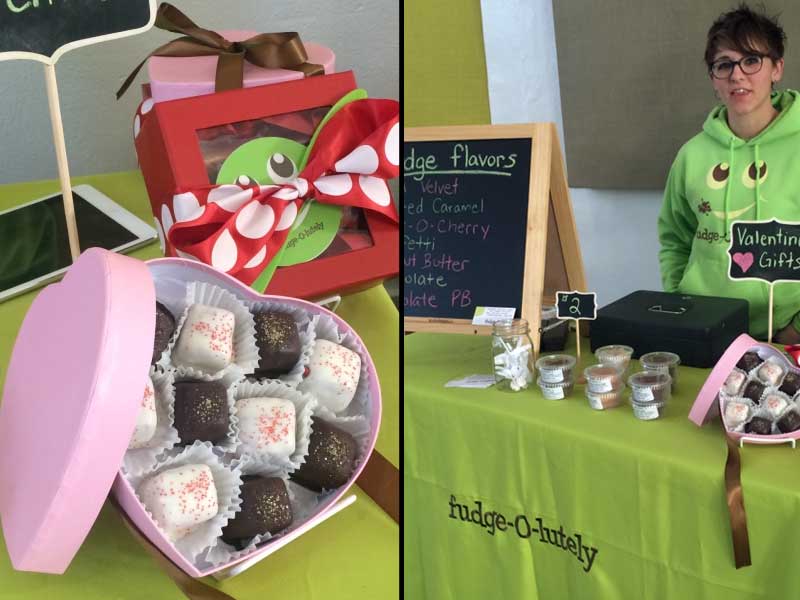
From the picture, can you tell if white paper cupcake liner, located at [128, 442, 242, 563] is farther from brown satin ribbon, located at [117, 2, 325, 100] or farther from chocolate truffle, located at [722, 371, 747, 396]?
chocolate truffle, located at [722, 371, 747, 396]

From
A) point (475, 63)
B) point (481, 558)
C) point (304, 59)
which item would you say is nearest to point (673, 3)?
point (475, 63)

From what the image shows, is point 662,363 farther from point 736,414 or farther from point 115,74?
point 115,74

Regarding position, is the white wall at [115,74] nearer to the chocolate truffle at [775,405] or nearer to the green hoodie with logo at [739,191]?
the green hoodie with logo at [739,191]

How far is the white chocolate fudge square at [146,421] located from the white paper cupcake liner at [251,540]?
3.9 inches

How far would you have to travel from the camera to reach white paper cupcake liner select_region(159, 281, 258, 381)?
2.92 feet

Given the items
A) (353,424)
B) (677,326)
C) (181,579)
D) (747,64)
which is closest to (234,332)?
(353,424)

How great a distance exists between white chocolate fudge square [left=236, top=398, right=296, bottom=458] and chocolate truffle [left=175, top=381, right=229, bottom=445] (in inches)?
0.9

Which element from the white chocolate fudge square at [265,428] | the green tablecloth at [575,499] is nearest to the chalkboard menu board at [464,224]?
the green tablecloth at [575,499]

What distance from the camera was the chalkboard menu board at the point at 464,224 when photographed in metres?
1.88

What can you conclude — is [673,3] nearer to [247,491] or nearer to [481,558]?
[481,558]

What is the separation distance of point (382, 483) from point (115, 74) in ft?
5.67

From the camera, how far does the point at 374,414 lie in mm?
961

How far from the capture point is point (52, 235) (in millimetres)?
1608

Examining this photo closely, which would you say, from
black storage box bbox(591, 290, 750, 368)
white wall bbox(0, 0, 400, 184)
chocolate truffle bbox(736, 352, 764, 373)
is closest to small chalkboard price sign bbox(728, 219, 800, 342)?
black storage box bbox(591, 290, 750, 368)
